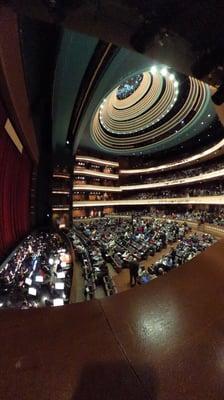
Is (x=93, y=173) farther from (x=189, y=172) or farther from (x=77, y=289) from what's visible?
(x=77, y=289)

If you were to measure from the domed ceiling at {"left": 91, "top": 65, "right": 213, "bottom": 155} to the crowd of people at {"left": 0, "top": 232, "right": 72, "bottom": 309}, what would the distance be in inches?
725

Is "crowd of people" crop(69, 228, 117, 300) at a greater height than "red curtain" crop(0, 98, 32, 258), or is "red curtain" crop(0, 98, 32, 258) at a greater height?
"red curtain" crop(0, 98, 32, 258)

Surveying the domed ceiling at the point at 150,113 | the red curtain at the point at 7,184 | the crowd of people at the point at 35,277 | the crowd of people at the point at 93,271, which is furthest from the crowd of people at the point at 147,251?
the domed ceiling at the point at 150,113

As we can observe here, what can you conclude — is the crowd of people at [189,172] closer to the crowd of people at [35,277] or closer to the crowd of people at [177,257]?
the crowd of people at [177,257]

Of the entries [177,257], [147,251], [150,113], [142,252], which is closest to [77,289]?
[177,257]

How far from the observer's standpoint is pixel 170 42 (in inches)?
86.9

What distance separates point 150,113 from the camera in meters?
34.1

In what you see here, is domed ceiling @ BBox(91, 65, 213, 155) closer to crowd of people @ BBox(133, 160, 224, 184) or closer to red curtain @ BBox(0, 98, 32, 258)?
crowd of people @ BBox(133, 160, 224, 184)

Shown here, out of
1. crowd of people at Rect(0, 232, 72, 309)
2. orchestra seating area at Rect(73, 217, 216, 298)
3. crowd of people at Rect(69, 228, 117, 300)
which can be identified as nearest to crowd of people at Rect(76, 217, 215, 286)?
orchestra seating area at Rect(73, 217, 216, 298)

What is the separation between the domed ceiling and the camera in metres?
26.4

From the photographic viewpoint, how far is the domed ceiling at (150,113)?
26.4 metres

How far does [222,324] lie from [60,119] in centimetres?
1492

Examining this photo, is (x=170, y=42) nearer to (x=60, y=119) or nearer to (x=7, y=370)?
(x=7, y=370)

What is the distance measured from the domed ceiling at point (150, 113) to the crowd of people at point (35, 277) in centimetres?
1841
